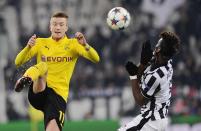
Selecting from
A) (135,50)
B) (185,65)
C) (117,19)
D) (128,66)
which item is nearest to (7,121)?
(135,50)

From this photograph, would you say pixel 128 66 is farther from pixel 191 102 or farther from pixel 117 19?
pixel 191 102

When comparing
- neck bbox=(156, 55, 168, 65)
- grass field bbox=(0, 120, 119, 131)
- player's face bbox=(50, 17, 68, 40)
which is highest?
player's face bbox=(50, 17, 68, 40)

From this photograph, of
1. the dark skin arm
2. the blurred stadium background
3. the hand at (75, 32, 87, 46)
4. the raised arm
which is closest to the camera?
the dark skin arm

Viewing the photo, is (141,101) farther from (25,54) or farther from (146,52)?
(25,54)

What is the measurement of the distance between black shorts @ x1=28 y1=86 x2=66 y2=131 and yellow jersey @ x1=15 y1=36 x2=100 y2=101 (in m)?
0.09

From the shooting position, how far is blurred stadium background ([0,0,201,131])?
653 inches

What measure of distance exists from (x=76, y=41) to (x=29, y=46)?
2.24ft

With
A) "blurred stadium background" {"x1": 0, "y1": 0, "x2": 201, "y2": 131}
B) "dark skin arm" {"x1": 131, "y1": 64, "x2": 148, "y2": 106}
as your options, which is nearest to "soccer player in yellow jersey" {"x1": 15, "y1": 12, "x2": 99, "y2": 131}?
"dark skin arm" {"x1": 131, "y1": 64, "x2": 148, "y2": 106}

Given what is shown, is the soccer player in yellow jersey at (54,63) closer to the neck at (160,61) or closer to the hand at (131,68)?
the hand at (131,68)

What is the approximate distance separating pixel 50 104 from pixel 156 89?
5.10ft

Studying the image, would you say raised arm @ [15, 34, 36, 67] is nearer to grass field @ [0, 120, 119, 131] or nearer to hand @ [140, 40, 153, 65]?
hand @ [140, 40, 153, 65]

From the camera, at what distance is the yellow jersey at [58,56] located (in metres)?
9.46

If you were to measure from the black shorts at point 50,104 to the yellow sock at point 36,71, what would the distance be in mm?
490

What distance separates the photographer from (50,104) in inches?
367
